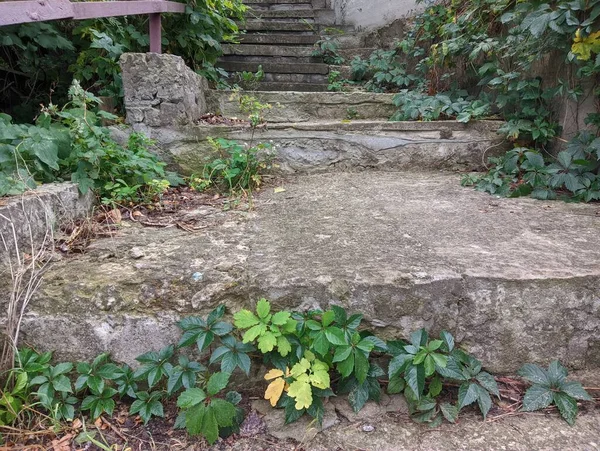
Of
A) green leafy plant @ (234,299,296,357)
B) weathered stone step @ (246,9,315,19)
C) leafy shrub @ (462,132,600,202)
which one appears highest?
weathered stone step @ (246,9,315,19)

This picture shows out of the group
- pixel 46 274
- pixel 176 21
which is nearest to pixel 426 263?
pixel 46 274

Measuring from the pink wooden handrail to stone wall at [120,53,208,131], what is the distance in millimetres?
184

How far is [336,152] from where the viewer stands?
2.67 meters

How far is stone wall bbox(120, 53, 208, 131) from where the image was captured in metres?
2.40

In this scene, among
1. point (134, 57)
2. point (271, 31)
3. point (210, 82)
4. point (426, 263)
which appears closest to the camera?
point (426, 263)

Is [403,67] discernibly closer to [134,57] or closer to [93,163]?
[134,57]

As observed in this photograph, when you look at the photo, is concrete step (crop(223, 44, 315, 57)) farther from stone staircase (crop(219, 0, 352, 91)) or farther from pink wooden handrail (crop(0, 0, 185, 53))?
pink wooden handrail (crop(0, 0, 185, 53))

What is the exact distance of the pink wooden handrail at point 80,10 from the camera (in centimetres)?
151

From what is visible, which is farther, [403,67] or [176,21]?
[403,67]

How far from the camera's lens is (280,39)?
471 cm

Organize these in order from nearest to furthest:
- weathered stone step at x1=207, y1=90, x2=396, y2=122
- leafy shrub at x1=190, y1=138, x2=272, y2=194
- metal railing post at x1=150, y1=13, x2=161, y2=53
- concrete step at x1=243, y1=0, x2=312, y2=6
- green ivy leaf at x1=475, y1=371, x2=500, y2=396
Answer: green ivy leaf at x1=475, y1=371, x2=500, y2=396 < leafy shrub at x1=190, y1=138, x2=272, y2=194 < metal railing post at x1=150, y1=13, x2=161, y2=53 < weathered stone step at x1=207, y1=90, x2=396, y2=122 < concrete step at x1=243, y1=0, x2=312, y2=6

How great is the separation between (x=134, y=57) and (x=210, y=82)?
3.57ft

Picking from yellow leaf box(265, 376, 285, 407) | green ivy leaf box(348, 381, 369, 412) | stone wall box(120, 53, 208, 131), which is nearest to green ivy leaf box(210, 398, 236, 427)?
yellow leaf box(265, 376, 285, 407)

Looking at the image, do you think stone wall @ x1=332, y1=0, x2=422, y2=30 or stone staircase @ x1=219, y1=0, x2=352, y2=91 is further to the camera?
stone wall @ x1=332, y1=0, x2=422, y2=30
